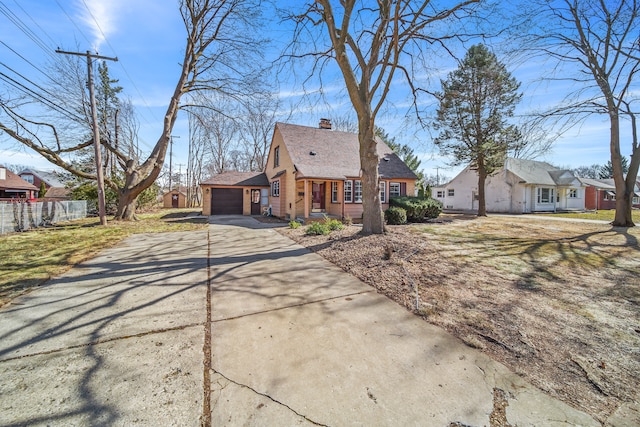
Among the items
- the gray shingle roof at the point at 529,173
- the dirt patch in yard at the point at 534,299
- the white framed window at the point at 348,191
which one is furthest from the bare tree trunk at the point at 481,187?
the dirt patch in yard at the point at 534,299

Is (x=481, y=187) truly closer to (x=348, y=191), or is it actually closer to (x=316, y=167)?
(x=348, y=191)

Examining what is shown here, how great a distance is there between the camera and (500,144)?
55.4 ft

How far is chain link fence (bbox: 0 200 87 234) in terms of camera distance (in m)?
9.79

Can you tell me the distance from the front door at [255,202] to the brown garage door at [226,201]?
894mm

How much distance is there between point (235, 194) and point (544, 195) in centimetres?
2802

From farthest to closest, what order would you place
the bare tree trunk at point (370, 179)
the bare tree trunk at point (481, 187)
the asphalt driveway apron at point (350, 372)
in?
the bare tree trunk at point (481, 187) < the bare tree trunk at point (370, 179) < the asphalt driveway apron at point (350, 372)

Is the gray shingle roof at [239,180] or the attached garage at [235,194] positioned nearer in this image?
the attached garage at [235,194]

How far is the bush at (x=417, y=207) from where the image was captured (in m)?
13.3

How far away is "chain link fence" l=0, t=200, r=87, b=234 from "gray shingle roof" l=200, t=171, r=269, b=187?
297 inches

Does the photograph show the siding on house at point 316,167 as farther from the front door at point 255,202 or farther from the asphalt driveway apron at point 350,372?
the asphalt driveway apron at point 350,372

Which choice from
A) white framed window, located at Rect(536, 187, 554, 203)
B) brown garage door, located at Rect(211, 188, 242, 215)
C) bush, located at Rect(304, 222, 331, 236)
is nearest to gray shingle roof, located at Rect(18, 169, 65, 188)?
brown garage door, located at Rect(211, 188, 242, 215)

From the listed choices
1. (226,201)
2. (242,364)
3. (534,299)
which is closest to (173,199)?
(226,201)

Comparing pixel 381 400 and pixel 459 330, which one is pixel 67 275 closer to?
pixel 381 400

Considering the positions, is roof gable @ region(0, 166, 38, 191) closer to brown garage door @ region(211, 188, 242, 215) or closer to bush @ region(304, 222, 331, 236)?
brown garage door @ region(211, 188, 242, 215)
